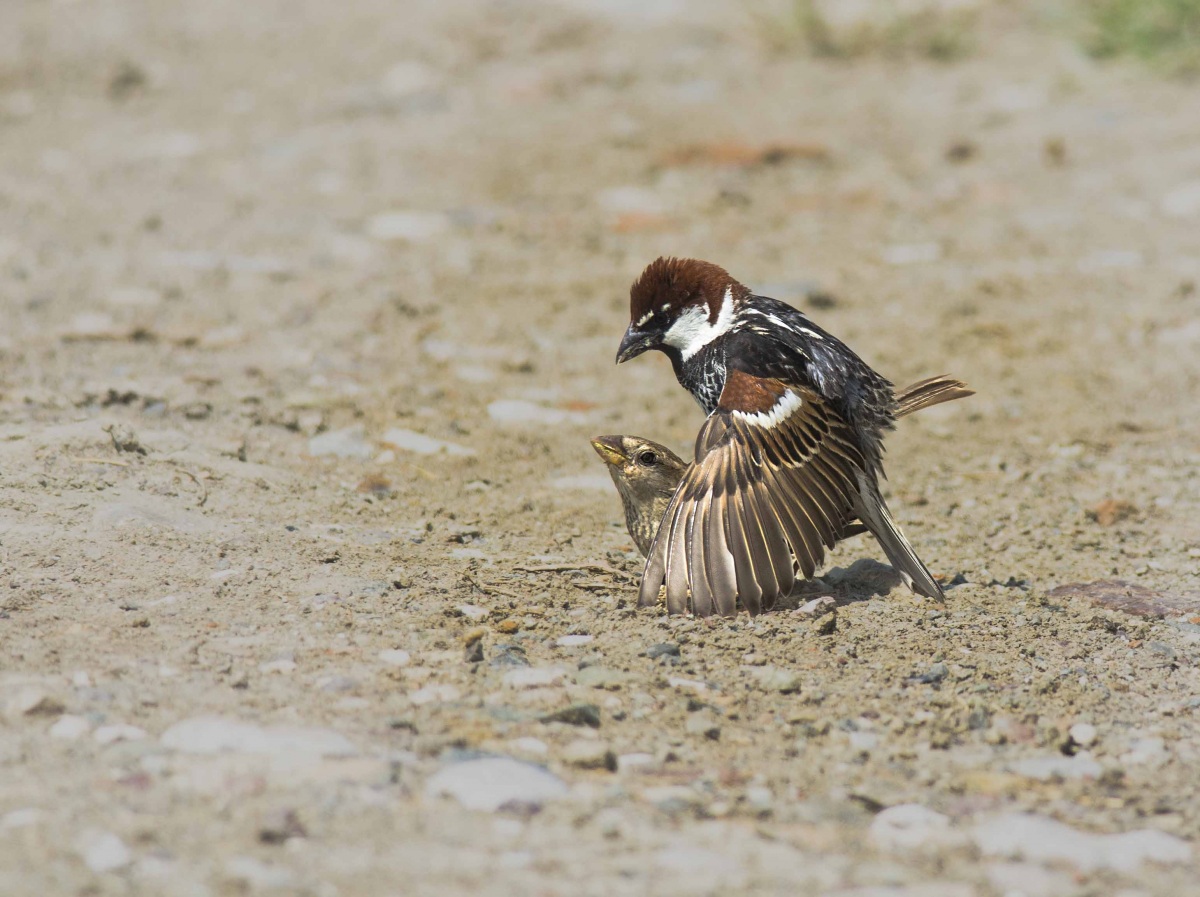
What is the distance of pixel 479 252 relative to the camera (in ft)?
25.9

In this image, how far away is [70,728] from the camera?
297 centimetres

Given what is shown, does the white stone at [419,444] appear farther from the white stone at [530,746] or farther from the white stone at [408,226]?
the white stone at [408,226]

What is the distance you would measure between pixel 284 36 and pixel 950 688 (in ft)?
32.2

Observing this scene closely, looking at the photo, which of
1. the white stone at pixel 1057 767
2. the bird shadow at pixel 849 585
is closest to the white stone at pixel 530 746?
the white stone at pixel 1057 767

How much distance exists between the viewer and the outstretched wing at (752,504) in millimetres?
3867

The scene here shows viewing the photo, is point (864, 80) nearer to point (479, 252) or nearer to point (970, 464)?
point (479, 252)

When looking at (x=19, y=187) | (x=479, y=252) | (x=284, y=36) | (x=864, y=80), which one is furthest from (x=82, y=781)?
(x=284, y=36)

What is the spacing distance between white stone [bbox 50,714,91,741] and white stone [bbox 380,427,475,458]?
2549 mm

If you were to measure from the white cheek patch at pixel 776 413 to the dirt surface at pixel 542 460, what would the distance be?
0.56 meters


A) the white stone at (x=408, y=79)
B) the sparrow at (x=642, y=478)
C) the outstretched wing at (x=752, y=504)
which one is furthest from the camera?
the white stone at (x=408, y=79)

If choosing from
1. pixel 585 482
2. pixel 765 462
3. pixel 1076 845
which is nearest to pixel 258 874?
pixel 1076 845

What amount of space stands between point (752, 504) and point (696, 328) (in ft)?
3.43

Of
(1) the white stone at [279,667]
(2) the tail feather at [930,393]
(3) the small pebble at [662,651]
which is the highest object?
(2) the tail feather at [930,393]

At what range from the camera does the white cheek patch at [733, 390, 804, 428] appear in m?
4.09
